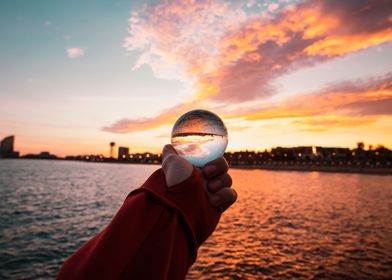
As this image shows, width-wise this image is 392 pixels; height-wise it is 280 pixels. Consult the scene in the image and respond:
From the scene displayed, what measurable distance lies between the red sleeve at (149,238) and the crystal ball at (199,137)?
1.69ft

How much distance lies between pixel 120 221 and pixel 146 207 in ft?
0.52

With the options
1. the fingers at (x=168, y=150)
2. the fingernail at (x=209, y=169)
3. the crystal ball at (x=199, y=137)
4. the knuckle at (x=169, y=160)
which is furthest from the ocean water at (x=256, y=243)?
the knuckle at (x=169, y=160)

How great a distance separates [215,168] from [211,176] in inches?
2.6

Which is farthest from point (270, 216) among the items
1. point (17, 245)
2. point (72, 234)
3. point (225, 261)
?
point (17, 245)

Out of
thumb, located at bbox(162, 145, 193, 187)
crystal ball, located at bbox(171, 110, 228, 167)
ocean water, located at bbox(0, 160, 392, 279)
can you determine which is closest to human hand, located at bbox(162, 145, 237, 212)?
thumb, located at bbox(162, 145, 193, 187)

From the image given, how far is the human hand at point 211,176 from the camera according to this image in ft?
5.62

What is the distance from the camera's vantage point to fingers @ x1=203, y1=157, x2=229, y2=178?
1945 millimetres

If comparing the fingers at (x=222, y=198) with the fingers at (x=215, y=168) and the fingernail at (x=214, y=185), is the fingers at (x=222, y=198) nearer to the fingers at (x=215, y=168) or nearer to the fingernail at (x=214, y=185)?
the fingernail at (x=214, y=185)

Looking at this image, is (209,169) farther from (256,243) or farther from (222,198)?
(256,243)

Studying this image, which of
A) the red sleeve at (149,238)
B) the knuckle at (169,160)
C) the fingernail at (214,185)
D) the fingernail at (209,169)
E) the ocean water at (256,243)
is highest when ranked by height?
the knuckle at (169,160)

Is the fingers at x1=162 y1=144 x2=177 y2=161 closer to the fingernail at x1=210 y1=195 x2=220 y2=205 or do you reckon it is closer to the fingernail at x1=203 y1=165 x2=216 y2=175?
the fingernail at x1=203 y1=165 x2=216 y2=175

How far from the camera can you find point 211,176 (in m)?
1.96

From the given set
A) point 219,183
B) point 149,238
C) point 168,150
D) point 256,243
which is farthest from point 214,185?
point 256,243

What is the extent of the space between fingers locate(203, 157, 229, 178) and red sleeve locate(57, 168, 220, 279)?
210mm
